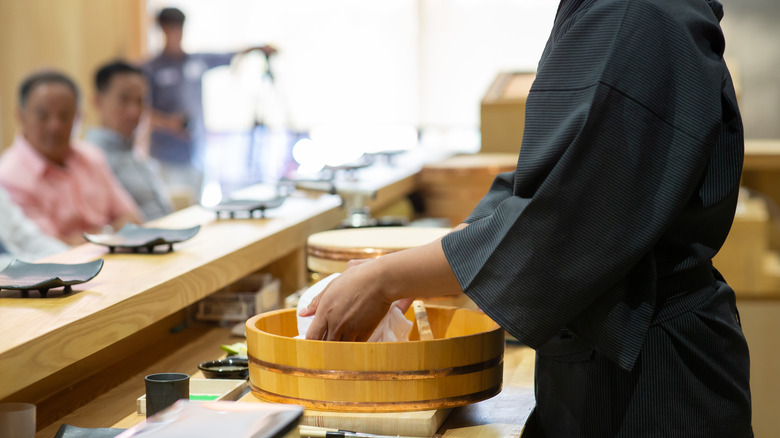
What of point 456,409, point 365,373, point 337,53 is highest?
point 337,53

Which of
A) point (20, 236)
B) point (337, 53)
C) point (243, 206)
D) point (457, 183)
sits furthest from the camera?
point (337, 53)

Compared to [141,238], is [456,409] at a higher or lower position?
lower

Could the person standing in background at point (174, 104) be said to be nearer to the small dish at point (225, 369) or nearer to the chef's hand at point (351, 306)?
the small dish at point (225, 369)

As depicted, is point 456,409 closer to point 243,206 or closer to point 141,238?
point 141,238

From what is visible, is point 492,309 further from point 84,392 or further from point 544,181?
point 84,392

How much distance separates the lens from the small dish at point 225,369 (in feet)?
4.25

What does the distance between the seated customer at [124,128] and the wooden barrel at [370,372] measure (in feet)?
12.5

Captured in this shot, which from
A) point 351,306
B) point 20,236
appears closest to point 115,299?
point 351,306

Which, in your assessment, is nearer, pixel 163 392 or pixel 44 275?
pixel 163 392

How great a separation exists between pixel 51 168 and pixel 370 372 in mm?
3394

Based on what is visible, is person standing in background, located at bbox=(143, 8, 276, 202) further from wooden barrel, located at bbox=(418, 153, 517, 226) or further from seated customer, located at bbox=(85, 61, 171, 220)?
wooden barrel, located at bbox=(418, 153, 517, 226)

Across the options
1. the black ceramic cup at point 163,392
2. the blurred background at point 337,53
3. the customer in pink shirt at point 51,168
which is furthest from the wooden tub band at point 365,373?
the blurred background at point 337,53

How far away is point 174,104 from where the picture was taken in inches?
247

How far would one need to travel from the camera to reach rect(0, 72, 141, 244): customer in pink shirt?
3786mm
